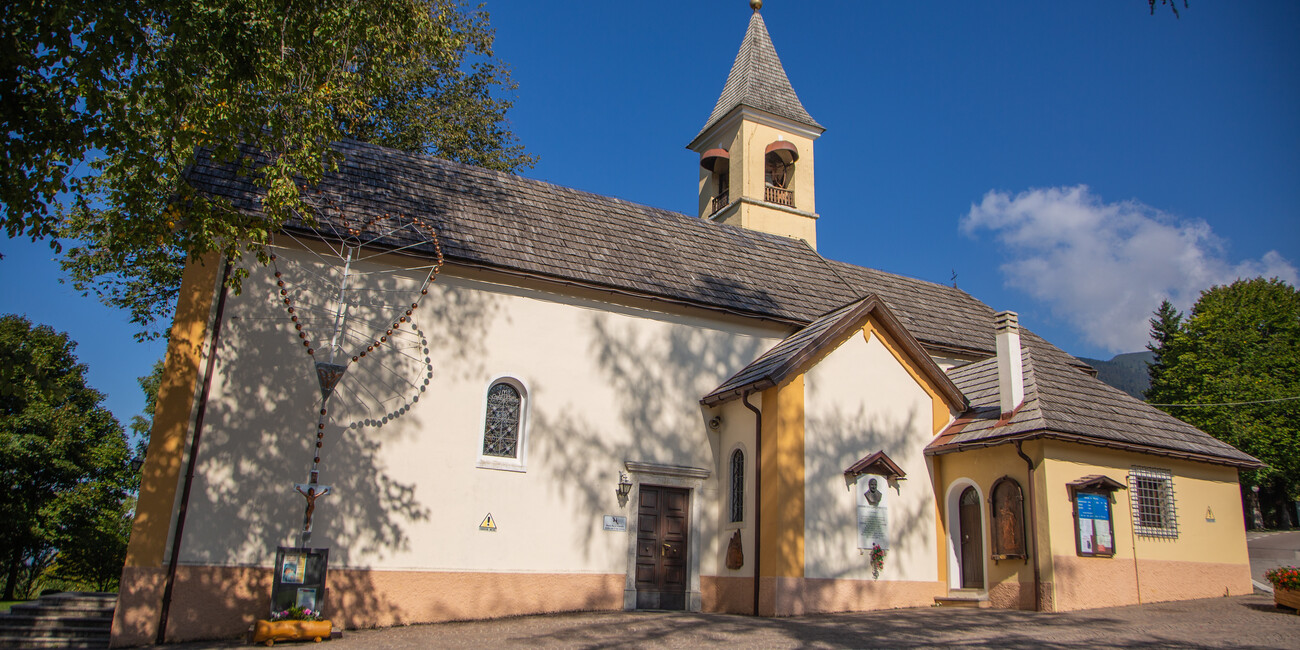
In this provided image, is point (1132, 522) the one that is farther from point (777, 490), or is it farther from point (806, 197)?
point (806, 197)

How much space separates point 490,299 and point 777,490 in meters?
5.93

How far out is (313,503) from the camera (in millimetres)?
11703

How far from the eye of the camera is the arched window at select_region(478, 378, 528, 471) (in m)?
13.8

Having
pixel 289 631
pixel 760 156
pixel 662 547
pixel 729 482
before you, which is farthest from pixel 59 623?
pixel 760 156

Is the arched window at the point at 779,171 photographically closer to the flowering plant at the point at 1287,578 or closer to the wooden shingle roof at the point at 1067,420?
the wooden shingle roof at the point at 1067,420

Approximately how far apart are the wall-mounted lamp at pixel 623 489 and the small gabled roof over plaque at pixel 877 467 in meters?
3.92

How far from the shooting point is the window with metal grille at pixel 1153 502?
14859 millimetres

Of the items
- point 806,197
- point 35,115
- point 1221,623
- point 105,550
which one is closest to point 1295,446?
point 806,197

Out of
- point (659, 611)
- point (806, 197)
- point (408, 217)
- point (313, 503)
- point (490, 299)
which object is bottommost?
point (659, 611)

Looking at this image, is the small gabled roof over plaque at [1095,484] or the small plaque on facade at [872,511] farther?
the small plaque on facade at [872,511]

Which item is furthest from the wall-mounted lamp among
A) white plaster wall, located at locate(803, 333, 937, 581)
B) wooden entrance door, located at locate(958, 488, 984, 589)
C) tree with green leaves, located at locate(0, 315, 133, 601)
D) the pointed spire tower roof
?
tree with green leaves, located at locate(0, 315, 133, 601)

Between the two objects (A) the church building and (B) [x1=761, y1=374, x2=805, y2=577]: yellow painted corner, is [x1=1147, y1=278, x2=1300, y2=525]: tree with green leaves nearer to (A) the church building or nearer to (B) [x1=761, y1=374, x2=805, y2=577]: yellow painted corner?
A: (A) the church building

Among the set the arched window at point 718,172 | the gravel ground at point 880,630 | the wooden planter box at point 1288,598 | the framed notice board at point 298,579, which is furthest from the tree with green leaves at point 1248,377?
the framed notice board at point 298,579

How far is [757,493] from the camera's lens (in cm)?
1437
